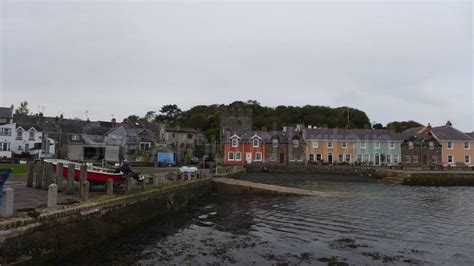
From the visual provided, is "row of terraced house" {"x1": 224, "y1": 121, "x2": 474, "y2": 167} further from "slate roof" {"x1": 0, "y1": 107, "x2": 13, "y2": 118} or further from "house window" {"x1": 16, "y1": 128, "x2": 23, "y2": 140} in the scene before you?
"slate roof" {"x1": 0, "y1": 107, "x2": 13, "y2": 118}

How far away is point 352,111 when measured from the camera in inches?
4966

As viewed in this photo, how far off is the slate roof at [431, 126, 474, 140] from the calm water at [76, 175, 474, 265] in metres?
48.1

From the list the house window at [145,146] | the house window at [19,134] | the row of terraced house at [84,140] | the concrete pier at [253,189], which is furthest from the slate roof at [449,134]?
the house window at [19,134]

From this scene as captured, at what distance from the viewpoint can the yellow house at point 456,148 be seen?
66.7 metres

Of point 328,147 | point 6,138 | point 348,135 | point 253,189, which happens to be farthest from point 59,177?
point 348,135

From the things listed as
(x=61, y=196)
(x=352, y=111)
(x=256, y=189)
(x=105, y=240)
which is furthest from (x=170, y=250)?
(x=352, y=111)

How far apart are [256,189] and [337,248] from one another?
1744cm

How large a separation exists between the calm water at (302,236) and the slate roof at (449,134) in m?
48.1

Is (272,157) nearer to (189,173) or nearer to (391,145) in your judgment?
(391,145)

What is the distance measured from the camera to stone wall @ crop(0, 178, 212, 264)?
30.5 feet

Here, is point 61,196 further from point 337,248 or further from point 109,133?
point 109,133

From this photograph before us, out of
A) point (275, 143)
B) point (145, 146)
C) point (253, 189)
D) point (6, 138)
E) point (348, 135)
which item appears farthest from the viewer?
point (145, 146)

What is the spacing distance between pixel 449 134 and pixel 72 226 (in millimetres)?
70916

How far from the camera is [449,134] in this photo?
67.9 metres
